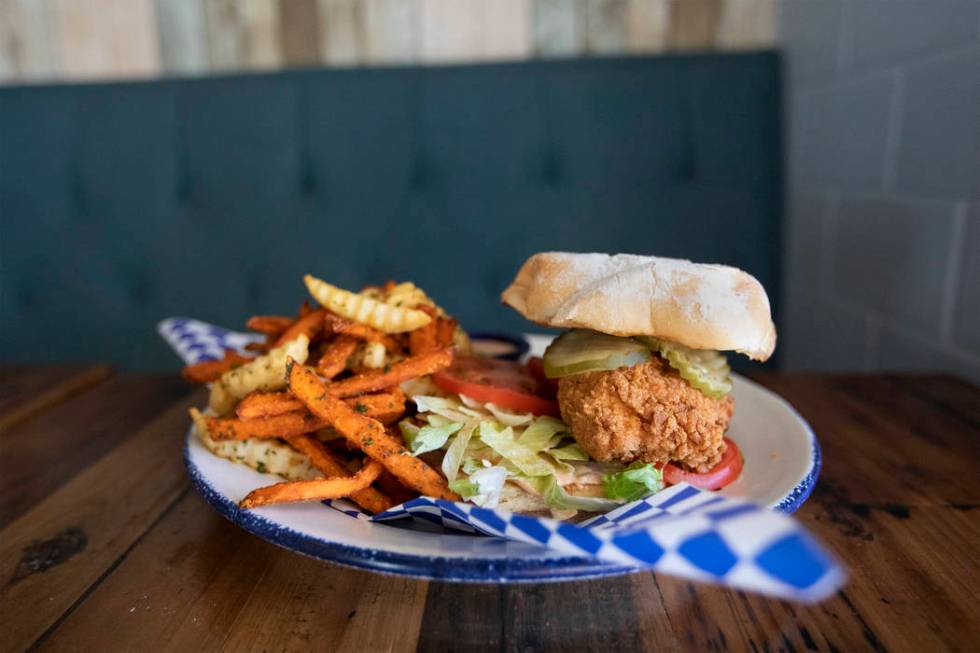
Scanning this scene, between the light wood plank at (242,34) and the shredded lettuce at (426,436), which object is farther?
the light wood plank at (242,34)

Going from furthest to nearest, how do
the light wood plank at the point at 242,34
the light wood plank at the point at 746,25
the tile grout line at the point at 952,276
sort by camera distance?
the light wood plank at the point at 242,34 < the light wood plank at the point at 746,25 < the tile grout line at the point at 952,276

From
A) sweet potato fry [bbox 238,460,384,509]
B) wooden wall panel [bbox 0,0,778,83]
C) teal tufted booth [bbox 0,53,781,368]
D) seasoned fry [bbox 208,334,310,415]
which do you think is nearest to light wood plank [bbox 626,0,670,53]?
wooden wall panel [bbox 0,0,778,83]

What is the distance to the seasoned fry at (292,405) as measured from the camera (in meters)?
1.17

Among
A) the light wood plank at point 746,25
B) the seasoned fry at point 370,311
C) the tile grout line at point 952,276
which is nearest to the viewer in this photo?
the seasoned fry at point 370,311

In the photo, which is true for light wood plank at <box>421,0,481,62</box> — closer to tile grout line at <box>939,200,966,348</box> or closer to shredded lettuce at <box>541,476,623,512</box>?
tile grout line at <box>939,200,966,348</box>

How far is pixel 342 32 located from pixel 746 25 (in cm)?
157

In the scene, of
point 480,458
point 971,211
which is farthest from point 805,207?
point 480,458

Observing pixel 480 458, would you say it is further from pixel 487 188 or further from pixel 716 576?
pixel 487 188

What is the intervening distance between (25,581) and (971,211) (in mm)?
2005

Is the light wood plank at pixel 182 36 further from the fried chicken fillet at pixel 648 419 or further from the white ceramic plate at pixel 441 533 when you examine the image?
the fried chicken fillet at pixel 648 419

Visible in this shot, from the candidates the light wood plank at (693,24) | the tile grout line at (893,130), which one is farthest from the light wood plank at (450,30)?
the tile grout line at (893,130)

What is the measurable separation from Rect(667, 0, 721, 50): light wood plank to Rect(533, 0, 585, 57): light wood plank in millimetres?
349

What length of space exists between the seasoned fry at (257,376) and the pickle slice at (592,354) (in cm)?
44

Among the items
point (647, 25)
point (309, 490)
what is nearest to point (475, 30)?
point (647, 25)
